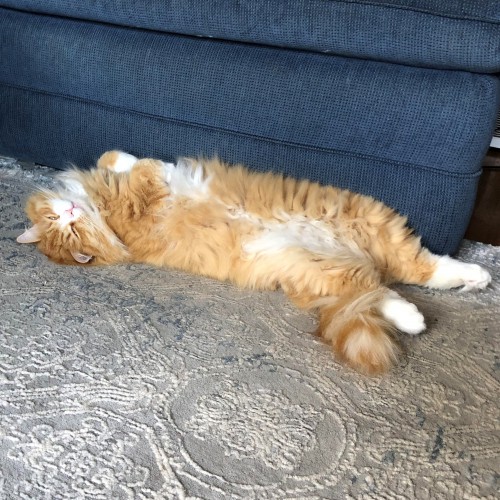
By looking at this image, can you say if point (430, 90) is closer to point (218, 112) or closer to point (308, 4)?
point (308, 4)

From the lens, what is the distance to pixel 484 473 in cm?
104

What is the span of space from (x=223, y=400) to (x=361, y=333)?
1.05 ft

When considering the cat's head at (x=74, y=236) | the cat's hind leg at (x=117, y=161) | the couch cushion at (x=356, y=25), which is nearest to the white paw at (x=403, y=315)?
the couch cushion at (x=356, y=25)

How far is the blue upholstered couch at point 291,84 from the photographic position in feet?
4.62

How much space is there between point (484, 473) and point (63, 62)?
1.63 metres

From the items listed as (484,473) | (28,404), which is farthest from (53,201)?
(484,473)

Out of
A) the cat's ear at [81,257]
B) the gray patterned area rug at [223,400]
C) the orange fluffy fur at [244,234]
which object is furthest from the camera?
the cat's ear at [81,257]

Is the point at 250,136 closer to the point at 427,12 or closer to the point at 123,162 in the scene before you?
the point at 123,162

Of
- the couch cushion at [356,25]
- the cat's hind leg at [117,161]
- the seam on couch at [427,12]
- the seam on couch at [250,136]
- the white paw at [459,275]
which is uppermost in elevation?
the seam on couch at [427,12]

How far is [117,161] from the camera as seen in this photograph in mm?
1815

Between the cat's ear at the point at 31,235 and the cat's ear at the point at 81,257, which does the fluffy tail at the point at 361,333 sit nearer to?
the cat's ear at the point at 81,257

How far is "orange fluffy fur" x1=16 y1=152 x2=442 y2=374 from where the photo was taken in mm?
1444

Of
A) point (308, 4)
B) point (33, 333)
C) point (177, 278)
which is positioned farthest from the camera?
point (177, 278)

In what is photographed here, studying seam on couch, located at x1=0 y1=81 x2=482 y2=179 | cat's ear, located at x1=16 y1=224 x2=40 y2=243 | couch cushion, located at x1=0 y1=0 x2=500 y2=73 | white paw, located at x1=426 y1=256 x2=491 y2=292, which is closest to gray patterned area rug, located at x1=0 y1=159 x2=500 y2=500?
white paw, located at x1=426 y1=256 x2=491 y2=292
